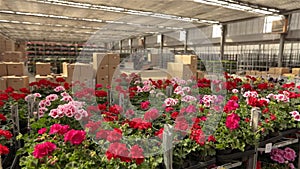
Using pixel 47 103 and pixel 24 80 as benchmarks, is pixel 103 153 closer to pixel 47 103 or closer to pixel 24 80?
pixel 47 103

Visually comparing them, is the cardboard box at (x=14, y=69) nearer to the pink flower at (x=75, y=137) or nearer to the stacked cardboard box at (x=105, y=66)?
the stacked cardboard box at (x=105, y=66)

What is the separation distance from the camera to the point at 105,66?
16.2ft

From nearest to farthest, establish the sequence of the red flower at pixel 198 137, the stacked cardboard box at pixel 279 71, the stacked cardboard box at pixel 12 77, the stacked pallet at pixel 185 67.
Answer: the red flower at pixel 198 137 < the stacked cardboard box at pixel 12 77 < the stacked pallet at pixel 185 67 < the stacked cardboard box at pixel 279 71

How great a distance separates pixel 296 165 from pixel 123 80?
239 cm

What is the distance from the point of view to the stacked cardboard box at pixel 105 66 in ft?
16.0

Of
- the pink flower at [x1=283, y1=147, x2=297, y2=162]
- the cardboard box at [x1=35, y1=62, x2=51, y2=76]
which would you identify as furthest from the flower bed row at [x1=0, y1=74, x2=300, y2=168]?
the cardboard box at [x1=35, y1=62, x2=51, y2=76]

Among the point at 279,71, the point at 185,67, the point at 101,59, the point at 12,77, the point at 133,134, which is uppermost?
the point at 101,59

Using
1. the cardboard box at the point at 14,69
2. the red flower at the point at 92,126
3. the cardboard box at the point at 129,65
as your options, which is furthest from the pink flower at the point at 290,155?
the cardboard box at the point at 129,65

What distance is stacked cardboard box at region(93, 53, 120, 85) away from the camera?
489 cm

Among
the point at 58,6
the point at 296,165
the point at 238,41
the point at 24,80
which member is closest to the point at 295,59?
the point at 238,41

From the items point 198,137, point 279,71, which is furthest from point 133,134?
point 279,71

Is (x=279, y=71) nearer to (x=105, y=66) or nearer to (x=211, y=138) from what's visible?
(x=105, y=66)

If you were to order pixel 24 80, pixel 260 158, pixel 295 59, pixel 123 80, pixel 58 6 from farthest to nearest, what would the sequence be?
pixel 295 59 → pixel 58 6 → pixel 24 80 → pixel 123 80 → pixel 260 158

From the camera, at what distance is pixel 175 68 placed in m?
6.43
